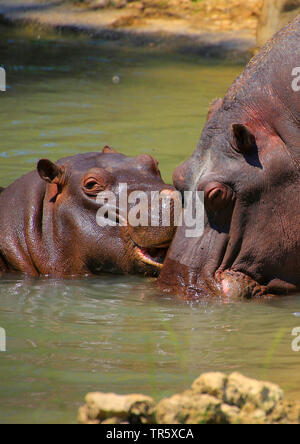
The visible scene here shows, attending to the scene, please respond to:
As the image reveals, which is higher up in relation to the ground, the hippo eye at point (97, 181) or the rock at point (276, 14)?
the rock at point (276, 14)

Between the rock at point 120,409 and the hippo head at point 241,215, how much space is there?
2.43m

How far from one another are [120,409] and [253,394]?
49 centimetres

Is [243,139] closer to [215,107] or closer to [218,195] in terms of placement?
[218,195]

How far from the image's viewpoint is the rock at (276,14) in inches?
565

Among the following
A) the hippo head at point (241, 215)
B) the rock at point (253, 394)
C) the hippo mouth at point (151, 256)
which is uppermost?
the hippo head at point (241, 215)

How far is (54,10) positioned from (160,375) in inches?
573

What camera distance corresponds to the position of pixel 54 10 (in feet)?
58.1

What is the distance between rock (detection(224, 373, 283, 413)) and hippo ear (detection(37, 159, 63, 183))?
141 inches

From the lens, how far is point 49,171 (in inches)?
257

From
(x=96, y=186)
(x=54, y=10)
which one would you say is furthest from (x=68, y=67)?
(x=96, y=186)

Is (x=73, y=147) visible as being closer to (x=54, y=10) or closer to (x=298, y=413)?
(x=298, y=413)

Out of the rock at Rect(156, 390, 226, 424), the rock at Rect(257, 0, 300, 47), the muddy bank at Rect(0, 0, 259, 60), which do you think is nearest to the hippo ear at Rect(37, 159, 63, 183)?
the rock at Rect(156, 390, 226, 424)

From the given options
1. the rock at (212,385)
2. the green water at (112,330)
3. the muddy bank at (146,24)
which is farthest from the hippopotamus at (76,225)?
the muddy bank at (146,24)

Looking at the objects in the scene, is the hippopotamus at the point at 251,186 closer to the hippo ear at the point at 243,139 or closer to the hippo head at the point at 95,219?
the hippo ear at the point at 243,139
